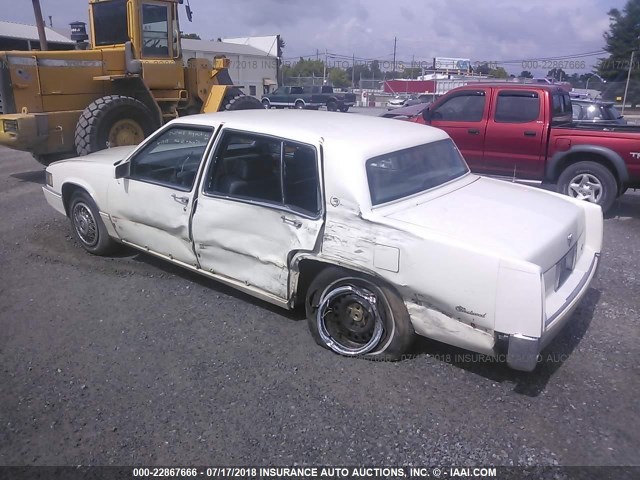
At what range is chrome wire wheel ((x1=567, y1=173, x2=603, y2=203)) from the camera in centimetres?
750

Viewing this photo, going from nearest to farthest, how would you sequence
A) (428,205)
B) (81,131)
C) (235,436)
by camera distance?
1. (235,436)
2. (428,205)
3. (81,131)

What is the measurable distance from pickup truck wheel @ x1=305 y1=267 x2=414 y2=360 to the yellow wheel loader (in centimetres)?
673

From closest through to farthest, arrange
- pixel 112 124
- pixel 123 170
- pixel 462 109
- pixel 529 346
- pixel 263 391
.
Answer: pixel 529 346 → pixel 263 391 → pixel 123 170 → pixel 462 109 → pixel 112 124

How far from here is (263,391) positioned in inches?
126

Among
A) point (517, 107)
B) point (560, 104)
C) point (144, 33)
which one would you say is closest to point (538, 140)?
point (517, 107)

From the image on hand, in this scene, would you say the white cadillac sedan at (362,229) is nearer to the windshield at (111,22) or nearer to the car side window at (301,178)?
the car side window at (301,178)

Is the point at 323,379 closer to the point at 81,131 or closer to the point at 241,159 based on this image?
the point at 241,159

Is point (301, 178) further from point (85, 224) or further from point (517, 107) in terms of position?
point (517, 107)

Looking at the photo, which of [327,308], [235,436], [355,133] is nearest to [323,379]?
[327,308]

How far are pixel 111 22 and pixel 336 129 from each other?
8.10 m

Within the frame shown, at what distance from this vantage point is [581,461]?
262 cm

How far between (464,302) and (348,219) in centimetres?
90

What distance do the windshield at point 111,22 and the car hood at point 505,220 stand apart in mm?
8417

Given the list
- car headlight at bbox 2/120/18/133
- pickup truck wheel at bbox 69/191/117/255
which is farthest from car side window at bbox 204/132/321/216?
car headlight at bbox 2/120/18/133
